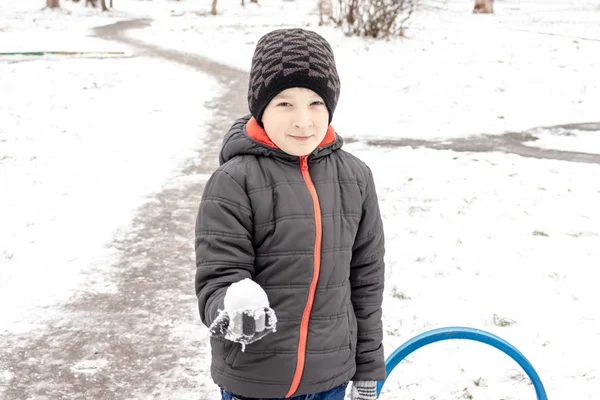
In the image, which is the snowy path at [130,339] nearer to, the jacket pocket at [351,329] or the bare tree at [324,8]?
the jacket pocket at [351,329]

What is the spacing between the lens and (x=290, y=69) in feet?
5.71

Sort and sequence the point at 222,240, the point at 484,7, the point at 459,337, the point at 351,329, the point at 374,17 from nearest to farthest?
the point at 222,240, the point at 351,329, the point at 459,337, the point at 374,17, the point at 484,7

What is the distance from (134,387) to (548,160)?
5.85m

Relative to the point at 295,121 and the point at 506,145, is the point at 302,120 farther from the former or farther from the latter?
the point at 506,145

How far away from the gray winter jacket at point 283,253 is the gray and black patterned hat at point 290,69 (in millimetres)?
129

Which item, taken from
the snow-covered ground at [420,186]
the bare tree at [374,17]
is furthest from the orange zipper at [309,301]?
the bare tree at [374,17]

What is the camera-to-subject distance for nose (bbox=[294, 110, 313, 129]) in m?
1.74

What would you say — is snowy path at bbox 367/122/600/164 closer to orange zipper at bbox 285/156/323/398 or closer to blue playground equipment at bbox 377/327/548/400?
blue playground equipment at bbox 377/327/548/400

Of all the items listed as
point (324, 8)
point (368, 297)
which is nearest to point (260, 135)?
point (368, 297)

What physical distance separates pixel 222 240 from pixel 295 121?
15.1 inches

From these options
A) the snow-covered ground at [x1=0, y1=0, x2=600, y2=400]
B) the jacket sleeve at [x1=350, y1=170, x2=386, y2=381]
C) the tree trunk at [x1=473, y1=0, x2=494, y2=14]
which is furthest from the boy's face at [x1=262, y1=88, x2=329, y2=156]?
the tree trunk at [x1=473, y1=0, x2=494, y2=14]

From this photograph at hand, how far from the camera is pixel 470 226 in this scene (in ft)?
17.7

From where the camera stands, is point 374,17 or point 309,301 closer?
point 309,301

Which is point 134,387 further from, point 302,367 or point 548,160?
point 548,160
